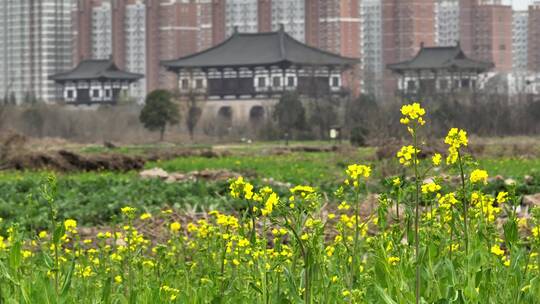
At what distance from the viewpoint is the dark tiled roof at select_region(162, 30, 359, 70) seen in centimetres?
7494

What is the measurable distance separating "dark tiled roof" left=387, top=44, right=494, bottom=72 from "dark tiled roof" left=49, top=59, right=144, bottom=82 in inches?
715

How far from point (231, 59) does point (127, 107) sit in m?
7.82

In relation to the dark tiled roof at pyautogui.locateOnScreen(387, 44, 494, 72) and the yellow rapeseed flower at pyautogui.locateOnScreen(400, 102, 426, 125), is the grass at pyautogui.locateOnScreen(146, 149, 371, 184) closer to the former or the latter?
the yellow rapeseed flower at pyautogui.locateOnScreen(400, 102, 426, 125)

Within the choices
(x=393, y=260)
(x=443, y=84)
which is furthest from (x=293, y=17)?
(x=393, y=260)

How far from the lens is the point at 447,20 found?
10962 centimetres

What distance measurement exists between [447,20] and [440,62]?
34.3m

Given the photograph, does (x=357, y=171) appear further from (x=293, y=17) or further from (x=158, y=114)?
(x=293, y=17)

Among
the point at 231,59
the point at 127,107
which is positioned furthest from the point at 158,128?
the point at 231,59

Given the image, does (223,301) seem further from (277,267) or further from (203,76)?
(203,76)

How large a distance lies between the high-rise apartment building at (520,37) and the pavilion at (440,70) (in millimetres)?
42221

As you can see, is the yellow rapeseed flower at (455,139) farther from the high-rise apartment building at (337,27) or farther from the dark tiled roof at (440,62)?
the high-rise apartment building at (337,27)

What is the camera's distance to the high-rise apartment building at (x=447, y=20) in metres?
108

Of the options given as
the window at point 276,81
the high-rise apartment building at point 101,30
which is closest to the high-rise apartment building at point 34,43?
the high-rise apartment building at point 101,30

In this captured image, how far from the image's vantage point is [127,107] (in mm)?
71562
